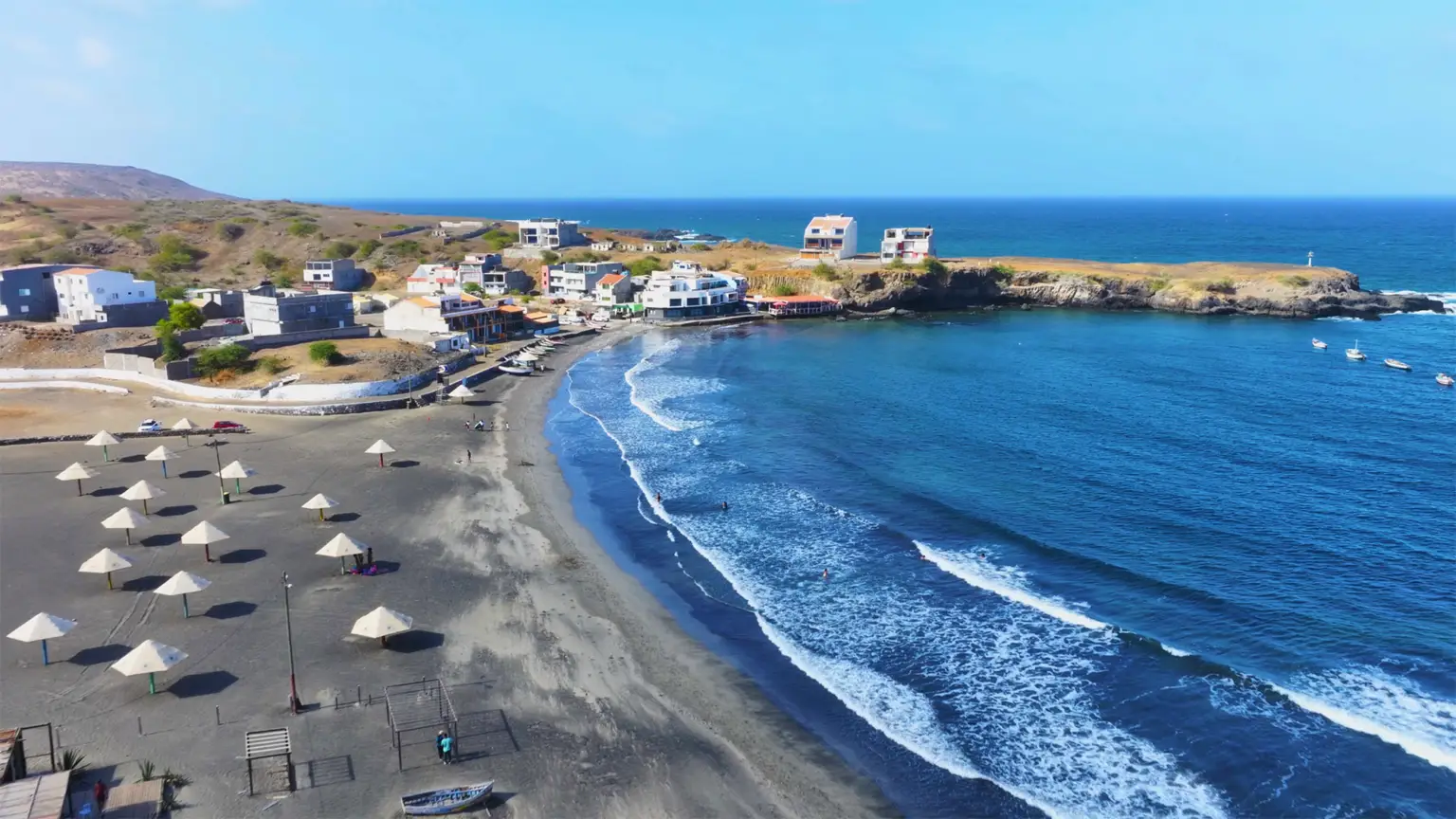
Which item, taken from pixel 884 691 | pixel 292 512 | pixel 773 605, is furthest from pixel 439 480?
pixel 884 691

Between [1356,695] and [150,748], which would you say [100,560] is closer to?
[150,748]

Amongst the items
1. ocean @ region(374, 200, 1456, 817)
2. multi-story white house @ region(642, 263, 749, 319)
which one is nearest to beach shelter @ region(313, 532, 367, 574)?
ocean @ region(374, 200, 1456, 817)

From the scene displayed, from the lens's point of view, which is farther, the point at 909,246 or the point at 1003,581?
the point at 909,246

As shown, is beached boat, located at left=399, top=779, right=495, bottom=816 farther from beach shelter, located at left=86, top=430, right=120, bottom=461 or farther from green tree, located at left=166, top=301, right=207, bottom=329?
green tree, located at left=166, top=301, right=207, bottom=329

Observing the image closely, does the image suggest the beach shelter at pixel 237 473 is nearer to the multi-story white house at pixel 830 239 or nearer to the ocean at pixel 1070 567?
the ocean at pixel 1070 567

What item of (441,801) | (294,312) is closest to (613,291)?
(294,312)

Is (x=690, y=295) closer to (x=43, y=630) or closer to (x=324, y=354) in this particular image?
(x=324, y=354)

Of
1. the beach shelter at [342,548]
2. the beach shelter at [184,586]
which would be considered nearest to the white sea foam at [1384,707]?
the beach shelter at [342,548]
